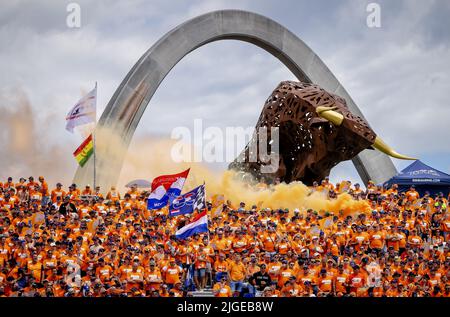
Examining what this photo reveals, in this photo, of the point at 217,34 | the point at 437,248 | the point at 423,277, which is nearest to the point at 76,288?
the point at 423,277

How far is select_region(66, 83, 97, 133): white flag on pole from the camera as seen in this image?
23.1 meters

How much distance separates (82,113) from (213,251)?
362 inches

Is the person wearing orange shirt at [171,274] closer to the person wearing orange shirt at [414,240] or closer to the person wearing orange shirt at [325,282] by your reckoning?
the person wearing orange shirt at [325,282]

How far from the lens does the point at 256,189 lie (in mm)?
23219

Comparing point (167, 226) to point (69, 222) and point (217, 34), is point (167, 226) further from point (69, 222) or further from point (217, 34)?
point (217, 34)

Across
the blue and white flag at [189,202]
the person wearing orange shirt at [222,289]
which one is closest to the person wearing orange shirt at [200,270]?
the blue and white flag at [189,202]

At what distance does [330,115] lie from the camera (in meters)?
20.5

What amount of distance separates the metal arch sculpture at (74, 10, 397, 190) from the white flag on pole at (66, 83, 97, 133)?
419cm

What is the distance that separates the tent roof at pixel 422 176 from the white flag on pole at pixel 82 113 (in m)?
11.7

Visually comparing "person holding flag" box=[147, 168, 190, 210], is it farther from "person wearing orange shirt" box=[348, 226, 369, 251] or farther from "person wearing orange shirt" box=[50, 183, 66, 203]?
"person wearing orange shirt" box=[348, 226, 369, 251]

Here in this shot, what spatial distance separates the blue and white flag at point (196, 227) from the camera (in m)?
15.5

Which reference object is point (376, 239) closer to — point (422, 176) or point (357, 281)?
point (357, 281)

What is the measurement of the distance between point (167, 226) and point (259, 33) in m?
19.8

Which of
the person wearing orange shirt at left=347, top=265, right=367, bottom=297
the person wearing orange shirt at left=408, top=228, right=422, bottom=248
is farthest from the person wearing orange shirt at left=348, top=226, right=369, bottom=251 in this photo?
the person wearing orange shirt at left=347, top=265, right=367, bottom=297
